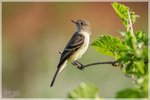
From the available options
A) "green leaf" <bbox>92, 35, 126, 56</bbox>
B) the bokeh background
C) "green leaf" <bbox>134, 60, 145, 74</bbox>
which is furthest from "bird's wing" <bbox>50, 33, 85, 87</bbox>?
"green leaf" <bbox>134, 60, 145, 74</bbox>

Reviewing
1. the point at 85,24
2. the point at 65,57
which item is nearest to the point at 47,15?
the point at 85,24

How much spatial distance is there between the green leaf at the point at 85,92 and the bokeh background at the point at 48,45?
4769 mm

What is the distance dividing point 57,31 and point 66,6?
0.54m

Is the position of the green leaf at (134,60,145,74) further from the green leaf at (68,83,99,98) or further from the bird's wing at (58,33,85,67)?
the bird's wing at (58,33,85,67)

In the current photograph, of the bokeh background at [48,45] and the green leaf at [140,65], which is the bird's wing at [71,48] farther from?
the green leaf at [140,65]

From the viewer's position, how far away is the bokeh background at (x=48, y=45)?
6641 mm

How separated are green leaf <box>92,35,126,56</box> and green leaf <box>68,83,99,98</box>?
204 millimetres

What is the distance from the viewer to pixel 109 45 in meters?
1.33

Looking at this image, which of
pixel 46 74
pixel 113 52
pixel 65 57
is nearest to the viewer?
pixel 113 52

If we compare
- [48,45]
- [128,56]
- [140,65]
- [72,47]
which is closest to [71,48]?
[72,47]

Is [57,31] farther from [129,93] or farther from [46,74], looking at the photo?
[129,93]

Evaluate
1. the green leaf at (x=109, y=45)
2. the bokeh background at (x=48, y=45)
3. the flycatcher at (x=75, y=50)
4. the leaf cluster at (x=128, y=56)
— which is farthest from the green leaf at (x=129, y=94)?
the bokeh background at (x=48, y=45)

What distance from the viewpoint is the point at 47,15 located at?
32.9 feet

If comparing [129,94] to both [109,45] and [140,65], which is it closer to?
[140,65]
